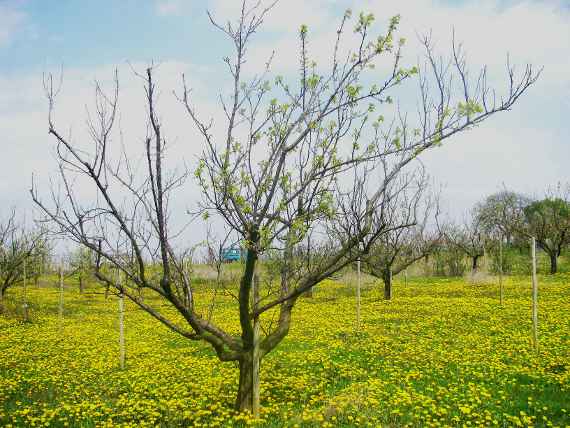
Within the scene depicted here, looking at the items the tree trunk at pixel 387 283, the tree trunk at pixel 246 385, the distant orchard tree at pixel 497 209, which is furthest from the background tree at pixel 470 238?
the tree trunk at pixel 246 385

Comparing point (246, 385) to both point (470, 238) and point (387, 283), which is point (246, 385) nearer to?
point (387, 283)

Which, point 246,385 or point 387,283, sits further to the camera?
point 387,283

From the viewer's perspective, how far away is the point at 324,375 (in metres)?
9.40

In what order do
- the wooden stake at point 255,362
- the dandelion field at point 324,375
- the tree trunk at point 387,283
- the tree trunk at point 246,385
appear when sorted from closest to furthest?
the wooden stake at point 255,362
the tree trunk at point 246,385
the dandelion field at point 324,375
the tree trunk at point 387,283

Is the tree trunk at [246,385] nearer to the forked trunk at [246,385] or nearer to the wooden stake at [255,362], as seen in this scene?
the forked trunk at [246,385]

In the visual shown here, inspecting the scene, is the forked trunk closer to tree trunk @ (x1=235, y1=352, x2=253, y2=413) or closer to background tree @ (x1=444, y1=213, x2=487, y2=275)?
tree trunk @ (x1=235, y1=352, x2=253, y2=413)

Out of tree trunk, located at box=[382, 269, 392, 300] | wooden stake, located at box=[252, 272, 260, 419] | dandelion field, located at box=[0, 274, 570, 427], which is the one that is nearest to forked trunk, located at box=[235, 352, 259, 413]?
wooden stake, located at box=[252, 272, 260, 419]

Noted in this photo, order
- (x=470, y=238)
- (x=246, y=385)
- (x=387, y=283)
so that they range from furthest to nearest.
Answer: (x=470, y=238)
(x=387, y=283)
(x=246, y=385)

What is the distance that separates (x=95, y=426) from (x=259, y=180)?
13.7ft

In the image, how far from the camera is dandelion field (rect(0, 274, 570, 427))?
7.04 meters

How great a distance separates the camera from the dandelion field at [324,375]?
7.04m

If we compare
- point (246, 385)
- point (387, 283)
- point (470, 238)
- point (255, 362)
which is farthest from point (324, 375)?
point (470, 238)

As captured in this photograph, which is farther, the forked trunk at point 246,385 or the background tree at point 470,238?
the background tree at point 470,238

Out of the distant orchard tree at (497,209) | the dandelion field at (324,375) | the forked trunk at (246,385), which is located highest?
the distant orchard tree at (497,209)
